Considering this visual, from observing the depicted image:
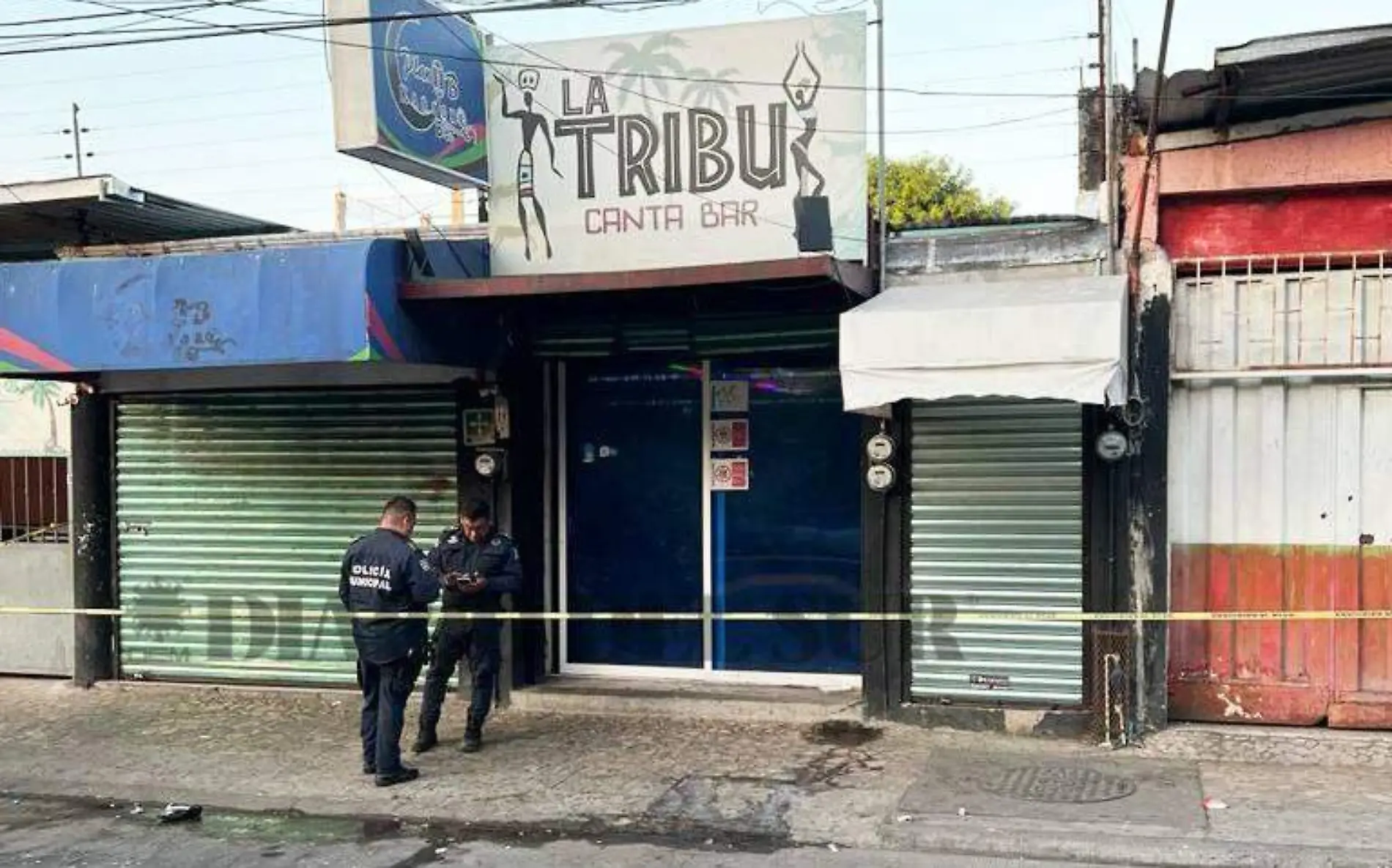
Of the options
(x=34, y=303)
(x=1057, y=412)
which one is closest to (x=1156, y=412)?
(x=1057, y=412)

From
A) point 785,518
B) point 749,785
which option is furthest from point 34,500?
point 749,785

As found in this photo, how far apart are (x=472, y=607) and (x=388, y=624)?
85 cm

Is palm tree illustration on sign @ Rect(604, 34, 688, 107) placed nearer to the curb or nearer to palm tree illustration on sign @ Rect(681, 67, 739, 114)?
palm tree illustration on sign @ Rect(681, 67, 739, 114)

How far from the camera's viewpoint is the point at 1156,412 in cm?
763

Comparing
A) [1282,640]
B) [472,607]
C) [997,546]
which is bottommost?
[1282,640]

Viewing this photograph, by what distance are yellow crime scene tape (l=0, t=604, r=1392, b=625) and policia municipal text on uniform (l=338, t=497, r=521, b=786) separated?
0.07 m

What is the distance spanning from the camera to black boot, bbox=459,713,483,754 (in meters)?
7.99

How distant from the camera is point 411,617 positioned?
7285 mm

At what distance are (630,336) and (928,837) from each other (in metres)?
4.29

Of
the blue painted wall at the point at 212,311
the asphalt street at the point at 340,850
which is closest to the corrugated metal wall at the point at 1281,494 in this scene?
the asphalt street at the point at 340,850

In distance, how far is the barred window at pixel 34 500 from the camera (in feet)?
34.3

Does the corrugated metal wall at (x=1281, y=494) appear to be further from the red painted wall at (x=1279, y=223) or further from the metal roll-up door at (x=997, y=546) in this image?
the metal roll-up door at (x=997, y=546)

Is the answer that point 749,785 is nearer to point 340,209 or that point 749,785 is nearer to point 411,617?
point 411,617

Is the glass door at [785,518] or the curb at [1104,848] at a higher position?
the glass door at [785,518]
